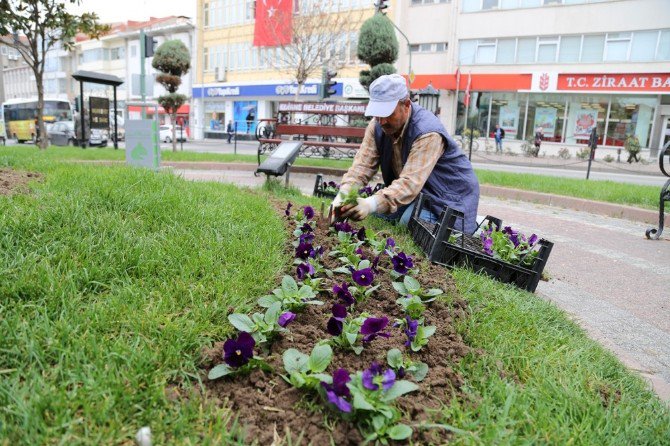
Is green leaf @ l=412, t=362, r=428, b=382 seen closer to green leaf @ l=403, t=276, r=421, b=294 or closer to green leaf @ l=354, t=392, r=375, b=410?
green leaf @ l=354, t=392, r=375, b=410

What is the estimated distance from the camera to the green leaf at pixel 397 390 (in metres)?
1.50

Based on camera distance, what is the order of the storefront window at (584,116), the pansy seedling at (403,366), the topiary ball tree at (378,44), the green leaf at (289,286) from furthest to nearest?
the storefront window at (584,116) → the topiary ball tree at (378,44) → the green leaf at (289,286) → the pansy seedling at (403,366)

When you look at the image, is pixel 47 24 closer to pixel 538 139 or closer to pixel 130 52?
pixel 538 139

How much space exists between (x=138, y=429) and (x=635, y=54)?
32490 mm

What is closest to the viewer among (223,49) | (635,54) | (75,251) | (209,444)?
(209,444)

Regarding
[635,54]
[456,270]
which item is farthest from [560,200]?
[635,54]

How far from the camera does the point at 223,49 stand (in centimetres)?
4488

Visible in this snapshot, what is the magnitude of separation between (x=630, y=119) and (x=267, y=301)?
103ft

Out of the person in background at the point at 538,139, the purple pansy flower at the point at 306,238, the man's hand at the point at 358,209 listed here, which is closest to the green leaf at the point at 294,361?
the purple pansy flower at the point at 306,238

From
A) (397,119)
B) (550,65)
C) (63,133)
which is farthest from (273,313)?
(550,65)

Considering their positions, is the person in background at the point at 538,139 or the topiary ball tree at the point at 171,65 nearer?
the topiary ball tree at the point at 171,65

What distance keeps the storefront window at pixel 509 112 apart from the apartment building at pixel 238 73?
31.0 ft

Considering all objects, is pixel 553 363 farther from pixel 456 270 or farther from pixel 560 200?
pixel 560 200

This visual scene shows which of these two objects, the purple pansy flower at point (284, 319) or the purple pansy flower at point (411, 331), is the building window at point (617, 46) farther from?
the purple pansy flower at point (284, 319)
